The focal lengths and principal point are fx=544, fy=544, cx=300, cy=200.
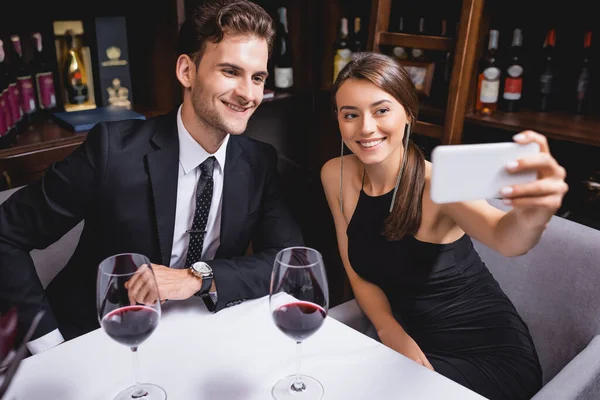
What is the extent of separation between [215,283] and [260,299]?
105mm

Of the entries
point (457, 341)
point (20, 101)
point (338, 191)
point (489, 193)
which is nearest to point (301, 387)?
point (489, 193)

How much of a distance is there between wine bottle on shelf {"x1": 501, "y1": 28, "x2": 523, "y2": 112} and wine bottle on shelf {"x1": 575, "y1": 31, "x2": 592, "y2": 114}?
0.65 ft

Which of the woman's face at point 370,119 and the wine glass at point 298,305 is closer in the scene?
the wine glass at point 298,305

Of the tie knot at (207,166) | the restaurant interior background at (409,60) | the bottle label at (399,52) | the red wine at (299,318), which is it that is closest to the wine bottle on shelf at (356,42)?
the restaurant interior background at (409,60)

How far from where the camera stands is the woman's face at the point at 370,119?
4.30 ft

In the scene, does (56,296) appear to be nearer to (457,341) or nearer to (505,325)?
(457,341)

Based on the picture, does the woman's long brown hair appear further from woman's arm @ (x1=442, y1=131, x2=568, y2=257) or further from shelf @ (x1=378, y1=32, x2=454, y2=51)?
shelf @ (x1=378, y1=32, x2=454, y2=51)

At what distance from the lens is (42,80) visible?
202cm

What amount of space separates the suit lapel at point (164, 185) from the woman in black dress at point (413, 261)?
44 centimetres

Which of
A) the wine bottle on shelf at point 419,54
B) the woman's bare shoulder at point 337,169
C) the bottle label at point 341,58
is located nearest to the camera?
the woman's bare shoulder at point 337,169

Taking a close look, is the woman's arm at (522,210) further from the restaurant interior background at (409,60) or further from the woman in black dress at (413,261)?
the restaurant interior background at (409,60)

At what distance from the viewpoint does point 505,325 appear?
132cm

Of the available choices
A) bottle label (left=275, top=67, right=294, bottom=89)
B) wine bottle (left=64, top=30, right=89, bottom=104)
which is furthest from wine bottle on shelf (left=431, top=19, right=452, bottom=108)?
wine bottle (left=64, top=30, right=89, bottom=104)

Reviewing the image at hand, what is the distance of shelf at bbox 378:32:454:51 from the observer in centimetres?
197
